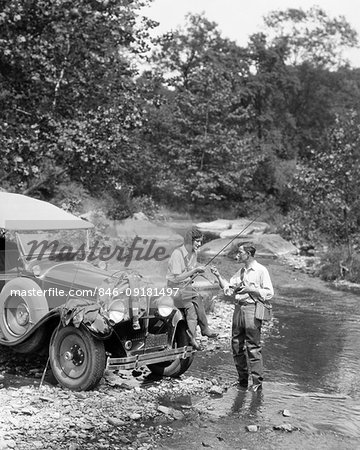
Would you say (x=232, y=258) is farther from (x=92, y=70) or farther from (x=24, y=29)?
(x=24, y=29)

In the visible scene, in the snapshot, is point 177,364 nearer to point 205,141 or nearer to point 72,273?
point 72,273

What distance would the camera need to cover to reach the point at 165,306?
761 cm

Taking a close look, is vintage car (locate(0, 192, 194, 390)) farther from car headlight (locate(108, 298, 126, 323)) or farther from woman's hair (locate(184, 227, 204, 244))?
woman's hair (locate(184, 227, 204, 244))

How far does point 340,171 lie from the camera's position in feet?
66.5

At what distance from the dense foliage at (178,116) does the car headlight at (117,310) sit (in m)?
6.82

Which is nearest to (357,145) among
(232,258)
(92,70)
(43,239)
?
(232,258)

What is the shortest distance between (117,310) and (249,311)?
5.98 ft

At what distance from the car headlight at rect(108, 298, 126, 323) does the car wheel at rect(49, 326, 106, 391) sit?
1.10 feet

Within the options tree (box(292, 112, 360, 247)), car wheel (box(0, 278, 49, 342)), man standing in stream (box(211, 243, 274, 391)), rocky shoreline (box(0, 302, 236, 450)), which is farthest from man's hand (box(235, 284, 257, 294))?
tree (box(292, 112, 360, 247))

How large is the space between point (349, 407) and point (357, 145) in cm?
1440

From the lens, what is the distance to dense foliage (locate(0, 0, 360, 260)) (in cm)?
1453

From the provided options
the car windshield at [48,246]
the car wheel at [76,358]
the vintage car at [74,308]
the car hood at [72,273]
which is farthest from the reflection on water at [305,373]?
the car windshield at [48,246]

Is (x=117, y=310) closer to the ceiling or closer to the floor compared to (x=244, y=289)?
closer to the floor

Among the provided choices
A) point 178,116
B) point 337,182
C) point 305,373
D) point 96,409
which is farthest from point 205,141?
point 96,409
